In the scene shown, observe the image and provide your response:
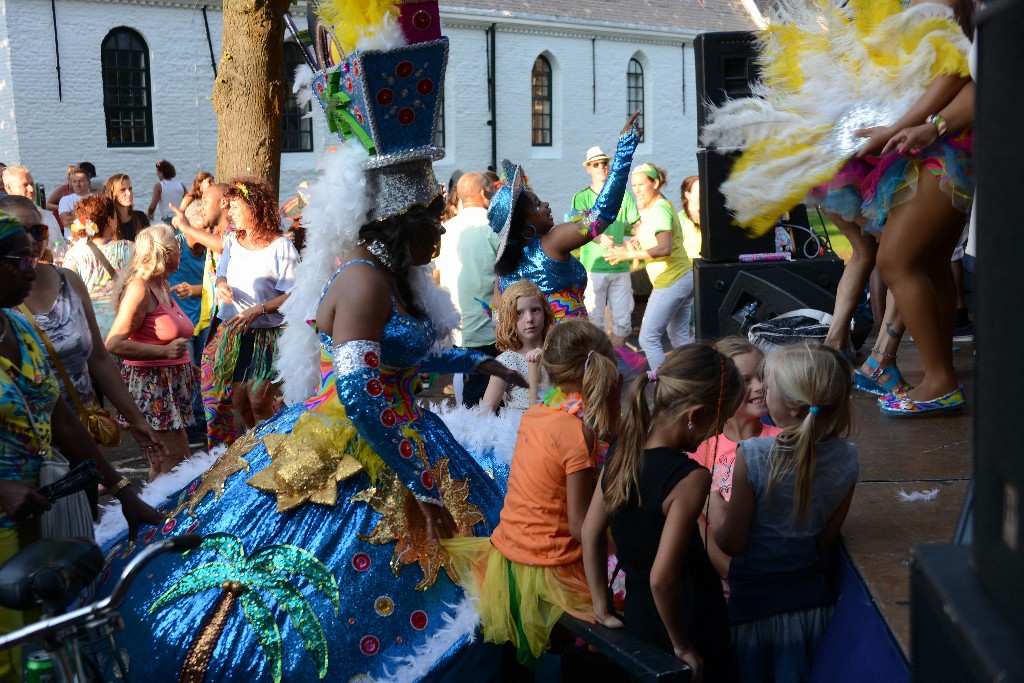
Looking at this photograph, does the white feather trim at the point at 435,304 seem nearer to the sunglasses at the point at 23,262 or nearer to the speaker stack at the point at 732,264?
the sunglasses at the point at 23,262

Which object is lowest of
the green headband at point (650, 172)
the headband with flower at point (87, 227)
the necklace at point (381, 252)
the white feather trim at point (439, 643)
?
the white feather trim at point (439, 643)

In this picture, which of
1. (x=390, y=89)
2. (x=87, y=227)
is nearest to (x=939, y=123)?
(x=390, y=89)

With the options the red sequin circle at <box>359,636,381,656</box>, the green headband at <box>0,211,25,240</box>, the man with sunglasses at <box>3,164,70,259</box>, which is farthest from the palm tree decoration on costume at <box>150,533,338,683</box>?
the man with sunglasses at <box>3,164,70,259</box>

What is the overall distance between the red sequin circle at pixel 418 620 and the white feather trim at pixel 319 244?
3.13 ft

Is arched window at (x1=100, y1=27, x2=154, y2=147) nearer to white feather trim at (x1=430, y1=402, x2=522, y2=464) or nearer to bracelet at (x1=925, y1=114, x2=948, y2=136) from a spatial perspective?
white feather trim at (x1=430, y1=402, x2=522, y2=464)

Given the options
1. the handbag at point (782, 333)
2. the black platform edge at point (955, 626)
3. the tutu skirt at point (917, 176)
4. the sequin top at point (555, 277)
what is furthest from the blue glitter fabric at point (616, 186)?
the black platform edge at point (955, 626)

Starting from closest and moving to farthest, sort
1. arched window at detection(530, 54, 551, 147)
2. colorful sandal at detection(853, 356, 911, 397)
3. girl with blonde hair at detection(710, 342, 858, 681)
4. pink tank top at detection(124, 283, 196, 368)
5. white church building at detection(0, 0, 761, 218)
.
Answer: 1. girl with blonde hair at detection(710, 342, 858, 681)
2. colorful sandal at detection(853, 356, 911, 397)
3. pink tank top at detection(124, 283, 196, 368)
4. white church building at detection(0, 0, 761, 218)
5. arched window at detection(530, 54, 551, 147)

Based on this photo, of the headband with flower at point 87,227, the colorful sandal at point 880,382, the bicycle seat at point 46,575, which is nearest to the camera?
the bicycle seat at point 46,575

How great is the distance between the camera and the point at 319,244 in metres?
3.59

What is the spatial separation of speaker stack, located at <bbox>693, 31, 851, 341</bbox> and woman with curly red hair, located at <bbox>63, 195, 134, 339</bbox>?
3893 mm

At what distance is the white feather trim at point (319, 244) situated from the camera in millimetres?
3479

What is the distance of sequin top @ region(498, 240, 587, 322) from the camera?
554 centimetres

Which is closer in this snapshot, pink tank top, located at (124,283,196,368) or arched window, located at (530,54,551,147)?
pink tank top, located at (124,283,196,368)

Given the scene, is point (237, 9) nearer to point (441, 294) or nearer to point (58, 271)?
point (58, 271)
